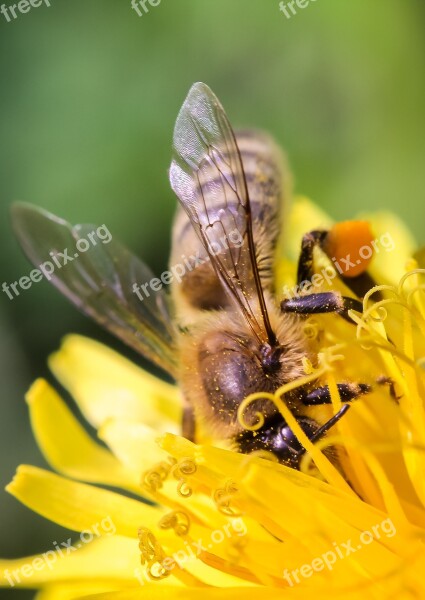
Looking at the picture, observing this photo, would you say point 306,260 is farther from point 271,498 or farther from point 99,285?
Answer: point 271,498

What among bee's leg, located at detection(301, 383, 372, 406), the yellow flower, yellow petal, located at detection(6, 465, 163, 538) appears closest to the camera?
the yellow flower

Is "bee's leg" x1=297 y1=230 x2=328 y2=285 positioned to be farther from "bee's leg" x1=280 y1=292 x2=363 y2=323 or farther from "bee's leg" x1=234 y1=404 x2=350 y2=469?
"bee's leg" x1=234 y1=404 x2=350 y2=469

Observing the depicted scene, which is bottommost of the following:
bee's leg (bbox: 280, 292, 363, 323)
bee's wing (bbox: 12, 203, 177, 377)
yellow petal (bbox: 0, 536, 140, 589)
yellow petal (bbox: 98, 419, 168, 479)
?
yellow petal (bbox: 0, 536, 140, 589)

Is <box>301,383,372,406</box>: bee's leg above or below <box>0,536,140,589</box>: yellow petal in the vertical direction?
above

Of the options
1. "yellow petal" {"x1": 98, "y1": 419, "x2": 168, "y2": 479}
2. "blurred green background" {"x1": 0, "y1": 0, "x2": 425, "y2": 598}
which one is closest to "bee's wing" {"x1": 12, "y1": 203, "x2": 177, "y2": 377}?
"yellow petal" {"x1": 98, "y1": 419, "x2": 168, "y2": 479}

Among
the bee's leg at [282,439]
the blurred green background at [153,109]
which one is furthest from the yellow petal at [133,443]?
the blurred green background at [153,109]

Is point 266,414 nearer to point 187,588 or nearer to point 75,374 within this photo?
point 187,588

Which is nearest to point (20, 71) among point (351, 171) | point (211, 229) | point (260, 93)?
point (260, 93)
